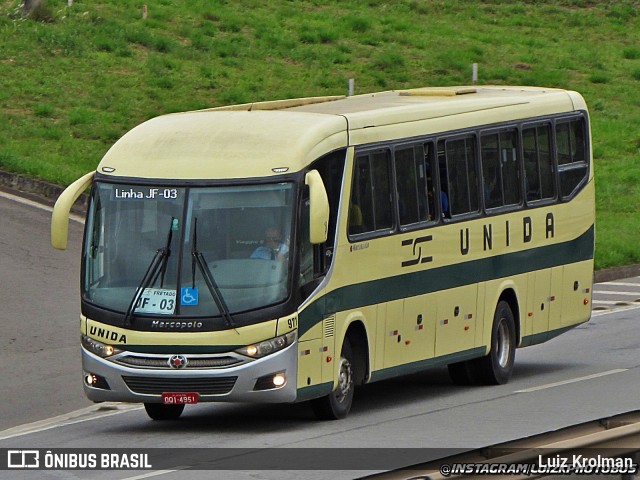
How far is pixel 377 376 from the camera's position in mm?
15820

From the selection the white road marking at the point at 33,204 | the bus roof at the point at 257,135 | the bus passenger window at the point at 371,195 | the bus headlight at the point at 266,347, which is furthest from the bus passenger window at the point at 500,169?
the white road marking at the point at 33,204

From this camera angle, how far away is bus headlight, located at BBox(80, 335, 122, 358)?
14.4m

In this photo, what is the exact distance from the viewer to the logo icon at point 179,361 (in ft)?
46.1

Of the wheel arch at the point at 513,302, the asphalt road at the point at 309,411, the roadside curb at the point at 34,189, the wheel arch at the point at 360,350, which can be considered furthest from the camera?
the roadside curb at the point at 34,189

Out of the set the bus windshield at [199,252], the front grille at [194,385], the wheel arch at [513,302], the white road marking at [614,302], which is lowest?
the white road marking at [614,302]

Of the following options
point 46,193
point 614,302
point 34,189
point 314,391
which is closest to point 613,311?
point 614,302

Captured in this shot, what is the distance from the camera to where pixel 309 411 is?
621 inches

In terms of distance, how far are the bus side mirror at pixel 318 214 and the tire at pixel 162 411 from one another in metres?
2.65

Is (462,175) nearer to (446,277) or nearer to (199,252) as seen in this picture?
(446,277)

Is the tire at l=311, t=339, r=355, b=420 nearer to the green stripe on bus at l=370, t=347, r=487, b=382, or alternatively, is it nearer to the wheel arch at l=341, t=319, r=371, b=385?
the wheel arch at l=341, t=319, r=371, b=385

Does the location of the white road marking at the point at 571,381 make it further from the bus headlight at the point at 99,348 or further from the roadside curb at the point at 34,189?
the roadside curb at the point at 34,189

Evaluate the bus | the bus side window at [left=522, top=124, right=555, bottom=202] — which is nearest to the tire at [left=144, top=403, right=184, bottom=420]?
the bus

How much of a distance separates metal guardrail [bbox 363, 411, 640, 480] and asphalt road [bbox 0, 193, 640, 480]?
2302mm

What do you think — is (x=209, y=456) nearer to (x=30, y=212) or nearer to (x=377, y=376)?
(x=377, y=376)
